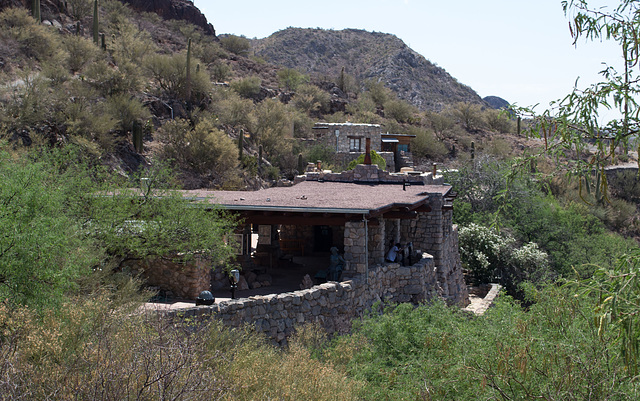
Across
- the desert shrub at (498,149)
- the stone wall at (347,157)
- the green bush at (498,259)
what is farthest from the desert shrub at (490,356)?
the desert shrub at (498,149)

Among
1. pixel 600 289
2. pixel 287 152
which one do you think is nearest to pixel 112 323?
pixel 600 289

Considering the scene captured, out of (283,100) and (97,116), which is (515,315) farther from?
(283,100)

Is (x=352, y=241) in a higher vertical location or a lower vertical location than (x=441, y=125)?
lower

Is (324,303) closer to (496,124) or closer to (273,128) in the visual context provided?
(273,128)

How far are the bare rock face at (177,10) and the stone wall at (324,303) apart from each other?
59.3 metres

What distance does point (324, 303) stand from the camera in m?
10.5

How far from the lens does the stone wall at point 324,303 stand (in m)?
8.86

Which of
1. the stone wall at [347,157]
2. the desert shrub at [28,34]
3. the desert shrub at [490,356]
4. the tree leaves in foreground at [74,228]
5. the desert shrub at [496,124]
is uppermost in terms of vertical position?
the desert shrub at [28,34]

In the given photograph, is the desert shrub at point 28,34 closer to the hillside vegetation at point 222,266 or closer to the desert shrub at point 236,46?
the hillside vegetation at point 222,266

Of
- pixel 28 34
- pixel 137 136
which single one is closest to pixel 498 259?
pixel 137 136

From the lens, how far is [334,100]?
58094 mm

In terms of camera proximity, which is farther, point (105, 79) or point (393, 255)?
point (105, 79)

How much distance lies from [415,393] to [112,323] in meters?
3.55

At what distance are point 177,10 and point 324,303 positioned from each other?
2519 inches
